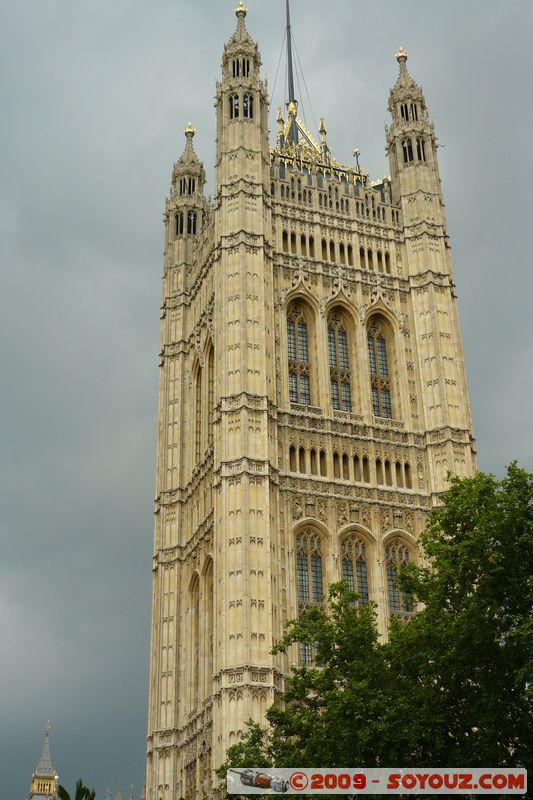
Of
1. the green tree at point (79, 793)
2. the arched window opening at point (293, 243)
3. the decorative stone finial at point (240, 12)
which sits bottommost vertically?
the green tree at point (79, 793)

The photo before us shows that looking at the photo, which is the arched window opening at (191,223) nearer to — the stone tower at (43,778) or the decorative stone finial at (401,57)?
the decorative stone finial at (401,57)

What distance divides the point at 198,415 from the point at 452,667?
95.2 ft

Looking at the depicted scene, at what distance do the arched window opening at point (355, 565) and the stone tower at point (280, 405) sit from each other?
82 mm

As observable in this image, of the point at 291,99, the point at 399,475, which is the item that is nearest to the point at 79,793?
the point at 399,475

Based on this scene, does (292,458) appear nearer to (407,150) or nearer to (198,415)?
(198,415)

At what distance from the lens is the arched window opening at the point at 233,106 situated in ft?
186

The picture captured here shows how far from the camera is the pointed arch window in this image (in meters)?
51.8

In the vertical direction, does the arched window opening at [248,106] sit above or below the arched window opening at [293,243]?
above

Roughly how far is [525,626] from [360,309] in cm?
2983

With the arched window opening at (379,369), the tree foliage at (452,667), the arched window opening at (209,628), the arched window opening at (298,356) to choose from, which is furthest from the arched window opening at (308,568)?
the tree foliage at (452,667)

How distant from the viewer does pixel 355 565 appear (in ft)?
157

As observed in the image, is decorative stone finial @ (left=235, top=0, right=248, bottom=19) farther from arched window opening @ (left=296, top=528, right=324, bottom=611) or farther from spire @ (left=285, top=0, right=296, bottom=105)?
arched window opening @ (left=296, top=528, right=324, bottom=611)

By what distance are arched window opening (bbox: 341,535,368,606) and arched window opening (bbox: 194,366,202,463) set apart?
29.6 ft

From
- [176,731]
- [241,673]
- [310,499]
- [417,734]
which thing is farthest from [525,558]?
[176,731]
